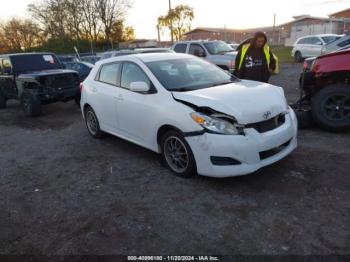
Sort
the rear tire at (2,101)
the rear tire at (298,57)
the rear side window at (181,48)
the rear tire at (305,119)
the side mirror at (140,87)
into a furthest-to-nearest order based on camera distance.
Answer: the rear tire at (298,57) → the rear side window at (181,48) → the rear tire at (2,101) → the rear tire at (305,119) → the side mirror at (140,87)

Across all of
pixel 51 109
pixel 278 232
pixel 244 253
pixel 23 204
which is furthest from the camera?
pixel 51 109

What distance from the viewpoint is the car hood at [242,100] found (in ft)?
11.3

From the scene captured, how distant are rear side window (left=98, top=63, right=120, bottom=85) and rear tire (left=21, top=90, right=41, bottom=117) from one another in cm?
373

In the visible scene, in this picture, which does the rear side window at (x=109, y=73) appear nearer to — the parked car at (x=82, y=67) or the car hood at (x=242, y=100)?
the car hood at (x=242, y=100)

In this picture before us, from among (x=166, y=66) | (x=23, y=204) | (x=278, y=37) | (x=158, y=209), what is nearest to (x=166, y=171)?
(x=158, y=209)

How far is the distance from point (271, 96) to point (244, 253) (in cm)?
216

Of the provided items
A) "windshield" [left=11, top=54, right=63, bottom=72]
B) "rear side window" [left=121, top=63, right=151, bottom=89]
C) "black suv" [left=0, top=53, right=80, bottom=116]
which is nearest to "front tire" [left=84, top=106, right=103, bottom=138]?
"rear side window" [left=121, top=63, right=151, bottom=89]

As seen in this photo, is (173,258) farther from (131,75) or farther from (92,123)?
(92,123)

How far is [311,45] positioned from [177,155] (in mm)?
17659

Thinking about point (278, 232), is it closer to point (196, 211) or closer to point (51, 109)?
point (196, 211)

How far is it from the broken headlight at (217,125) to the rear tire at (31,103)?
638 cm

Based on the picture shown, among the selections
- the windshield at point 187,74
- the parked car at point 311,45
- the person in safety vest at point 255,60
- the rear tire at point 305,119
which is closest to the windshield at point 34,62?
the windshield at point 187,74

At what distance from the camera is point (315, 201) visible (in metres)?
3.23

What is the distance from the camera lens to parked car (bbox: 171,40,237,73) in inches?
430
